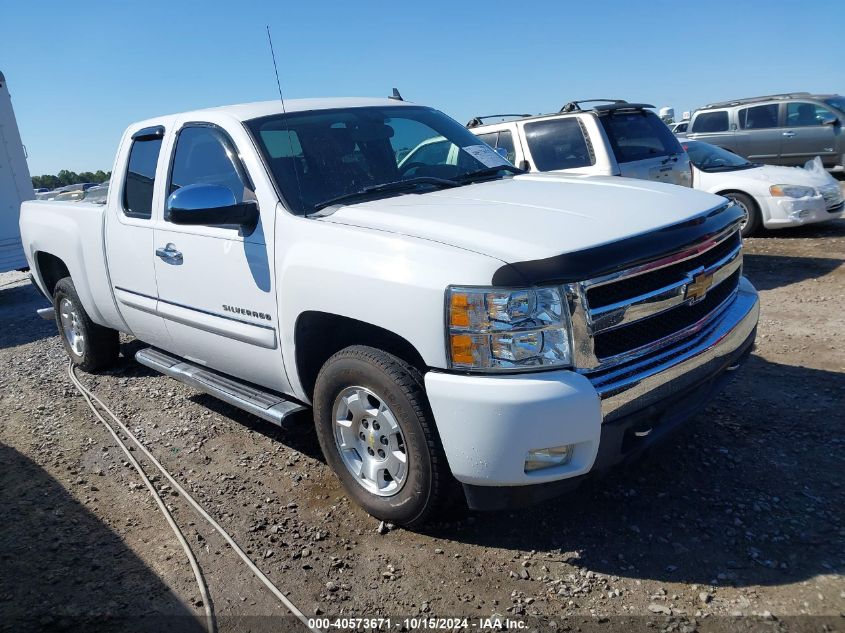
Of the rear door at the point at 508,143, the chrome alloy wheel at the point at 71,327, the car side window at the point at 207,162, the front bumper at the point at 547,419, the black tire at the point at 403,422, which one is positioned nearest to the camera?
the front bumper at the point at 547,419

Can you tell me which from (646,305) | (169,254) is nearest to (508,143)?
(169,254)

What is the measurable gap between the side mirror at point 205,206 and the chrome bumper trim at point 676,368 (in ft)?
6.23

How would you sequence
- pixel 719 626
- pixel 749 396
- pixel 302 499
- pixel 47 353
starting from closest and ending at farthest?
pixel 719 626, pixel 302 499, pixel 749 396, pixel 47 353

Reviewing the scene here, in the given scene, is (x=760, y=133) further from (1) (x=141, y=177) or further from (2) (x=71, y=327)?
(2) (x=71, y=327)

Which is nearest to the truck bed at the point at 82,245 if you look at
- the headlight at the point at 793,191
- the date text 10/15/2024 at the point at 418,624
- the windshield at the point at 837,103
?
the date text 10/15/2024 at the point at 418,624

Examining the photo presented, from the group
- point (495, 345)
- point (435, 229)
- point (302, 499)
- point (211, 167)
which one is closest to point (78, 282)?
point (211, 167)

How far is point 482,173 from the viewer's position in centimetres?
396

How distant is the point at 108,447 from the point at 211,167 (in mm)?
1950

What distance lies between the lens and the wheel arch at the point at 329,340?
2.96 metres

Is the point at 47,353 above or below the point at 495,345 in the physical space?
below

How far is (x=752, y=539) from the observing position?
2836 mm

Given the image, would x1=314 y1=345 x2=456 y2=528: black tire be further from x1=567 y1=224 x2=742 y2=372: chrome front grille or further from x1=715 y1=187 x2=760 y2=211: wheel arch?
x1=715 y1=187 x2=760 y2=211: wheel arch

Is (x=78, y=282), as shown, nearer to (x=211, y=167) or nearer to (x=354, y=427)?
(x=211, y=167)

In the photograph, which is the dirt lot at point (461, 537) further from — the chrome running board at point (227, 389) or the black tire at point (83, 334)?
the black tire at point (83, 334)
